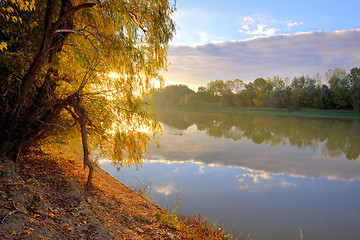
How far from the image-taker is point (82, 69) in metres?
6.17

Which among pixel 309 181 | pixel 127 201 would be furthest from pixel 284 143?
pixel 127 201

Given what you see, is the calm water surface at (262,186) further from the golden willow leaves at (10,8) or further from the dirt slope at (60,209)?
the golden willow leaves at (10,8)

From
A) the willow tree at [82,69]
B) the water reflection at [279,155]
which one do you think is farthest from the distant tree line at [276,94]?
the willow tree at [82,69]

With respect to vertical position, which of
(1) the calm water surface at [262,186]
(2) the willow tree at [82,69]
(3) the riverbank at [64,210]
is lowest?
(1) the calm water surface at [262,186]

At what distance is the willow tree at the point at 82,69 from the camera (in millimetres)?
5074

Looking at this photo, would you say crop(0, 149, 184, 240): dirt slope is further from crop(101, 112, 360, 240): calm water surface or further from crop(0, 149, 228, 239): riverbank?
crop(101, 112, 360, 240): calm water surface

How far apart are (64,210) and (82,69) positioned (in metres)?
3.60

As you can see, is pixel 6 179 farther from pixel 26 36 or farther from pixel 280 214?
pixel 280 214

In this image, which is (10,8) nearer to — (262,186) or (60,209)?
(60,209)

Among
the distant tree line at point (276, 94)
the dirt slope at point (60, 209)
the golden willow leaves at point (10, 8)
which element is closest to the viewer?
the dirt slope at point (60, 209)

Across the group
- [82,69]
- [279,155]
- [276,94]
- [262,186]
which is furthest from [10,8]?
[276,94]

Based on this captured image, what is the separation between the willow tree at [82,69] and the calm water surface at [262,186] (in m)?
3.89

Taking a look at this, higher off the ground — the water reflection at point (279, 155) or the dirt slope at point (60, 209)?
the dirt slope at point (60, 209)

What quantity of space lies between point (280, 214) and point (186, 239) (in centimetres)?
387
